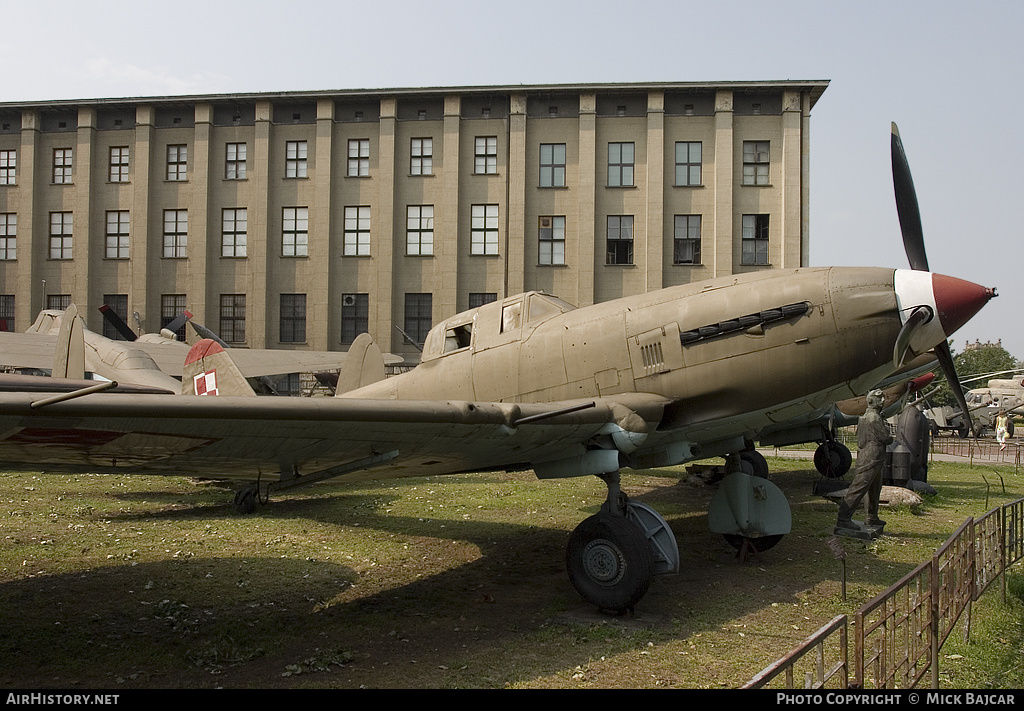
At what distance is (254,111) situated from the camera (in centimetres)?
3138

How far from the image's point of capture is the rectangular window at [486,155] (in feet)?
99.9

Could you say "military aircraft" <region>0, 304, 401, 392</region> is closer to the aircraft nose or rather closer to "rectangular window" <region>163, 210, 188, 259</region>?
"rectangular window" <region>163, 210, 188, 259</region>

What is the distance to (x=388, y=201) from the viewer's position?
99.7 feet

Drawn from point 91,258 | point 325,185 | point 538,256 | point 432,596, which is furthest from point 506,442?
point 91,258

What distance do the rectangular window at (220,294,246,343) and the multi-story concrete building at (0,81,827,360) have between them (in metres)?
0.10

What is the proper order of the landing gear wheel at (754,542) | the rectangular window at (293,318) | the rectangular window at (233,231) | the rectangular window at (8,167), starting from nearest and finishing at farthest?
the landing gear wheel at (754,542), the rectangular window at (293,318), the rectangular window at (233,231), the rectangular window at (8,167)

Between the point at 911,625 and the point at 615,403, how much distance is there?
2.76 meters

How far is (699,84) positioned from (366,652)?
28.9 m

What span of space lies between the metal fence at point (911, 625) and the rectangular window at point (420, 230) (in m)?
26.1

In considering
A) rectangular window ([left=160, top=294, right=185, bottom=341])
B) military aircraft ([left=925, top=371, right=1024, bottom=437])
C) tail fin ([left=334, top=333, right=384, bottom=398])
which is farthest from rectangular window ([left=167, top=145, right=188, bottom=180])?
military aircraft ([left=925, top=371, right=1024, bottom=437])

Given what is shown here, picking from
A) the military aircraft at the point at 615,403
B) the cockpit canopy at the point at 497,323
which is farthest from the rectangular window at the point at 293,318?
the military aircraft at the point at 615,403

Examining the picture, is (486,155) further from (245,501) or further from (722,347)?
(722,347)

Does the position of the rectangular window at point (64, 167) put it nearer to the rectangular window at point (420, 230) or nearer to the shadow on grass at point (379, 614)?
the rectangular window at point (420, 230)

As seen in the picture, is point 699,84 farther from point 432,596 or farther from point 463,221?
→ point 432,596
